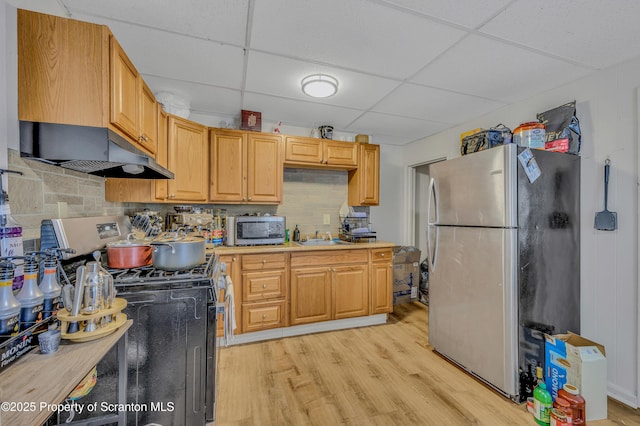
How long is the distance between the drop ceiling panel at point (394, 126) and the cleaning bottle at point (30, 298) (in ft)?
9.33

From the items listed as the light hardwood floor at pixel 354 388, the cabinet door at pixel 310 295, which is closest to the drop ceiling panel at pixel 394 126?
the cabinet door at pixel 310 295

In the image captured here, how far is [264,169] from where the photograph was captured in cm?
296

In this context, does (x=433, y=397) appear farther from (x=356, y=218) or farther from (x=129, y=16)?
(x=129, y=16)

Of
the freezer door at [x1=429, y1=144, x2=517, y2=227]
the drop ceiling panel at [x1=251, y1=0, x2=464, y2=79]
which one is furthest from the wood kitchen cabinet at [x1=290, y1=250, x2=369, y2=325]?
the drop ceiling panel at [x1=251, y1=0, x2=464, y2=79]

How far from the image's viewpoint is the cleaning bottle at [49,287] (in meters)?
0.93

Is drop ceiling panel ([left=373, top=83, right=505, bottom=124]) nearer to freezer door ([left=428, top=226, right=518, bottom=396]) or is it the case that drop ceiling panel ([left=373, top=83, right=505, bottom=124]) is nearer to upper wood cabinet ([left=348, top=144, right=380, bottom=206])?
upper wood cabinet ([left=348, top=144, right=380, bottom=206])

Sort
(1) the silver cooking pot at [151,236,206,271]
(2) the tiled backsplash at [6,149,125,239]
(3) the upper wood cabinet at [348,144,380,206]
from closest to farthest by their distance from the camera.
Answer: (2) the tiled backsplash at [6,149,125,239] → (1) the silver cooking pot at [151,236,206,271] → (3) the upper wood cabinet at [348,144,380,206]

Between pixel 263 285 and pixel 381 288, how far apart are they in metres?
1.37

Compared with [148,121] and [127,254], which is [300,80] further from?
[127,254]

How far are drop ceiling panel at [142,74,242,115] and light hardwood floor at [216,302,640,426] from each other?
2441 millimetres

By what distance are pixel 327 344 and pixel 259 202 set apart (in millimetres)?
1663

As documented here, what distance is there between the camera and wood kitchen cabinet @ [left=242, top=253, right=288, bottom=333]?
2.58 meters

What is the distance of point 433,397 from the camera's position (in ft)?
6.07

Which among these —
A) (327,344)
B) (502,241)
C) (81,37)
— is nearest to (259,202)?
(327,344)
